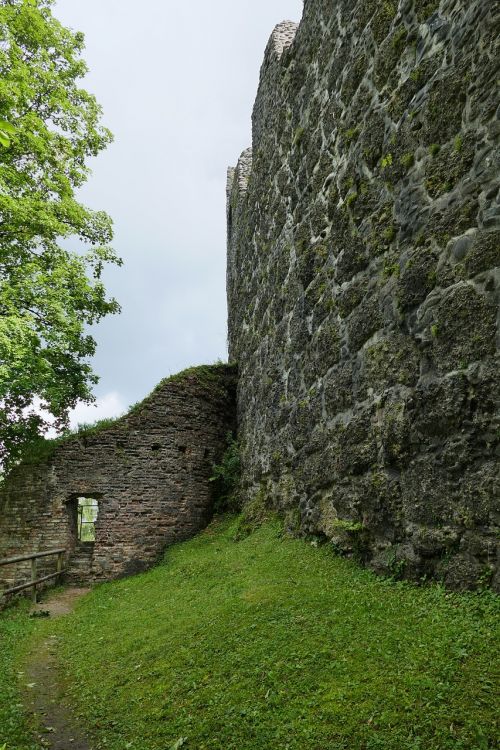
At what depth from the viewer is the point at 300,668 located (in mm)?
3836

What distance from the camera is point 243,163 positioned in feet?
52.6

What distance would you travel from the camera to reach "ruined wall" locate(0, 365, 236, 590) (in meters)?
10.9

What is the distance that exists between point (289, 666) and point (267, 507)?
5.10 m

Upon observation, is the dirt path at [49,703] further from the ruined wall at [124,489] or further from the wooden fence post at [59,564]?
the ruined wall at [124,489]

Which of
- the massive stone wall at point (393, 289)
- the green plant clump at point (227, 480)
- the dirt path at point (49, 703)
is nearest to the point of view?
the massive stone wall at point (393, 289)

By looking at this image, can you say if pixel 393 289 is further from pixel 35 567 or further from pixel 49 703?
pixel 35 567

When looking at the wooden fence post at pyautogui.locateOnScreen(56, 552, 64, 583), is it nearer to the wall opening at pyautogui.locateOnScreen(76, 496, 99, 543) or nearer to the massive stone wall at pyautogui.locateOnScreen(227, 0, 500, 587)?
the wall opening at pyautogui.locateOnScreen(76, 496, 99, 543)

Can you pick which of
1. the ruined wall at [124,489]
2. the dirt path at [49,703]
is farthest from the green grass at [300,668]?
the ruined wall at [124,489]

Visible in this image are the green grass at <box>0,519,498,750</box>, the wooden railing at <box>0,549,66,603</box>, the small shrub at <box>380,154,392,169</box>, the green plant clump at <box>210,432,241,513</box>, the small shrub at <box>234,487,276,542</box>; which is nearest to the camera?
the green grass at <box>0,519,498,750</box>

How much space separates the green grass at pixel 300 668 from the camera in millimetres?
2973

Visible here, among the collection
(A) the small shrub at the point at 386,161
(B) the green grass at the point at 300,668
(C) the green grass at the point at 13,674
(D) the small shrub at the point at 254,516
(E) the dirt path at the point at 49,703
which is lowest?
(E) the dirt path at the point at 49,703

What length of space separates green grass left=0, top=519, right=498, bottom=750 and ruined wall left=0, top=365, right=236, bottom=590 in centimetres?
446

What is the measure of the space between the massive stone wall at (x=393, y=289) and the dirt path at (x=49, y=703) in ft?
9.59

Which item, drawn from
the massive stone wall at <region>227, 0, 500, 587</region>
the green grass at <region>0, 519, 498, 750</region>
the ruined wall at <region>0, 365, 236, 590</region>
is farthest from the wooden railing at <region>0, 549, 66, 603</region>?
the massive stone wall at <region>227, 0, 500, 587</region>
